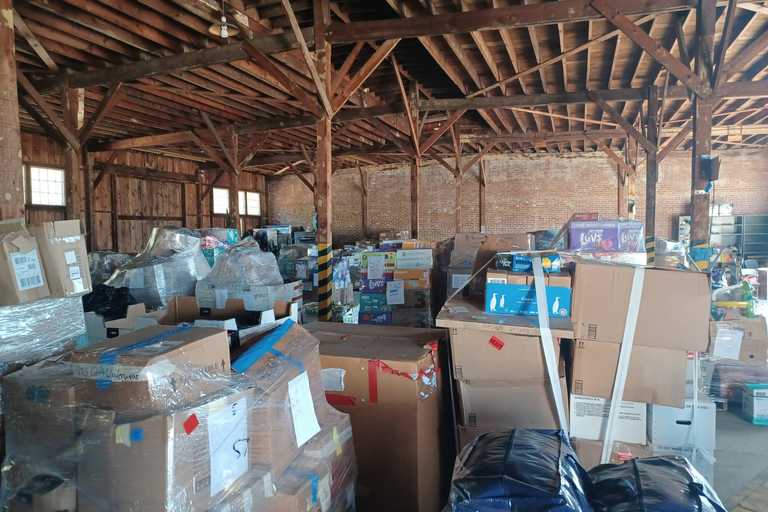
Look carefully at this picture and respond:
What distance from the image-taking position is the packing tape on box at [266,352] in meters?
1.89

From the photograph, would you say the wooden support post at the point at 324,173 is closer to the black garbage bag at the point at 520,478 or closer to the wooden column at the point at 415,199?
the black garbage bag at the point at 520,478

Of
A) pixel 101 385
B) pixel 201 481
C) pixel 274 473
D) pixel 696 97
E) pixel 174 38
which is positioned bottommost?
pixel 274 473

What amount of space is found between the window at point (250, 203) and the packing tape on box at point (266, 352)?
58.4 feet

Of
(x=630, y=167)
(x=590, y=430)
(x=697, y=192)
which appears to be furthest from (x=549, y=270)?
(x=630, y=167)

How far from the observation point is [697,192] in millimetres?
5492

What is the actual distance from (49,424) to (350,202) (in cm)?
1817

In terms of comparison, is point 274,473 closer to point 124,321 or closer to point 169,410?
point 169,410

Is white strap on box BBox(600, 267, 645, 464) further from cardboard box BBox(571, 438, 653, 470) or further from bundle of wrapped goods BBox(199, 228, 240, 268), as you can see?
bundle of wrapped goods BBox(199, 228, 240, 268)

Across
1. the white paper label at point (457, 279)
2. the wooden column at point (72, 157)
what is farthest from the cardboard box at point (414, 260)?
the wooden column at point (72, 157)

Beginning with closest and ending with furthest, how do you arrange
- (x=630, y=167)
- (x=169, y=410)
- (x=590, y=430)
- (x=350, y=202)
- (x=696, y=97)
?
(x=169, y=410), (x=590, y=430), (x=696, y=97), (x=630, y=167), (x=350, y=202)

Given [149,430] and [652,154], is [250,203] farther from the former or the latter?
[149,430]

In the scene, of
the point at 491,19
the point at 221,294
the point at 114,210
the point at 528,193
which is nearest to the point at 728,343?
the point at 491,19

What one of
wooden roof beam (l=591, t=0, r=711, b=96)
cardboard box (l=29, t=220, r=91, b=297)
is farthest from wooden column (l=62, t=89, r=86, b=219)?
wooden roof beam (l=591, t=0, r=711, b=96)

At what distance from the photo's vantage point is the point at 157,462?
1.42 meters
